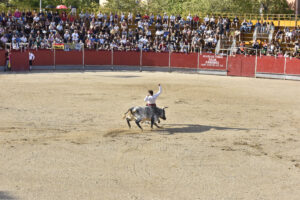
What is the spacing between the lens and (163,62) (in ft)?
116

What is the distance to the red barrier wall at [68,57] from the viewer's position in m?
34.5

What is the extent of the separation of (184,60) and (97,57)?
7006 millimetres

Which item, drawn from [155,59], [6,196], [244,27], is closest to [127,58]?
[155,59]

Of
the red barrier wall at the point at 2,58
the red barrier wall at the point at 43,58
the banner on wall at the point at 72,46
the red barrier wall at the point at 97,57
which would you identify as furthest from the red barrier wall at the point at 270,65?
the red barrier wall at the point at 2,58

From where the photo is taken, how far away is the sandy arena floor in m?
9.12

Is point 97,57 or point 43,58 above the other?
point 97,57

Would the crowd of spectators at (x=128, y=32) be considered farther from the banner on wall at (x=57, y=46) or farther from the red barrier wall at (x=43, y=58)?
the red barrier wall at (x=43, y=58)

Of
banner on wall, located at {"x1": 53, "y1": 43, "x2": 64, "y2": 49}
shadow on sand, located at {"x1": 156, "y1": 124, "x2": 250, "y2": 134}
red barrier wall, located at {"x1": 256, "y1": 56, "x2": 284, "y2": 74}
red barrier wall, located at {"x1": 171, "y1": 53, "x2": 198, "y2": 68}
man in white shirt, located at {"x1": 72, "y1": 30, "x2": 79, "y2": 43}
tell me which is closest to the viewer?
shadow on sand, located at {"x1": 156, "y1": 124, "x2": 250, "y2": 134}

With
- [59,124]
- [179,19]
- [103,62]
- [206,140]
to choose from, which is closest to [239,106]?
[206,140]

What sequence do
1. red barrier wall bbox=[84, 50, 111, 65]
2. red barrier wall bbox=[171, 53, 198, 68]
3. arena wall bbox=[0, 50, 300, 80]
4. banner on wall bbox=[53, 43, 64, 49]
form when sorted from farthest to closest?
red barrier wall bbox=[84, 50, 111, 65]
banner on wall bbox=[53, 43, 64, 49]
red barrier wall bbox=[171, 53, 198, 68]
arena wall bbox=[0, 50, 300, 80]

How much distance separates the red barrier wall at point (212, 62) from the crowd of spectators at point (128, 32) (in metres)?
0.78

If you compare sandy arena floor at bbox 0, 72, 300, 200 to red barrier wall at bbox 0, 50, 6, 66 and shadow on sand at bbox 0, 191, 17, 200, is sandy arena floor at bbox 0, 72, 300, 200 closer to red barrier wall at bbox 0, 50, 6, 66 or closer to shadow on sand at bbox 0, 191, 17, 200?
shadow on sand at bbox 0, 191, 17, 200

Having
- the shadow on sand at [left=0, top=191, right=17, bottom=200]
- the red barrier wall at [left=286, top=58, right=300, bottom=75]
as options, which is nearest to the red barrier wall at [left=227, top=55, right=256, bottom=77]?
the red barrier wall at [left=286, top=58, right=300, bottom=75]

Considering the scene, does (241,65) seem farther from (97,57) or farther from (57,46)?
(57,46)
